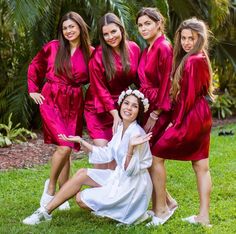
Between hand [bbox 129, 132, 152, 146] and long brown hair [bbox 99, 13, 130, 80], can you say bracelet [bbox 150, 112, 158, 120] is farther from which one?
long brown hair [bbox 99, 13, 130, 80]

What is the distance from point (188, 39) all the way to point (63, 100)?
128 cm

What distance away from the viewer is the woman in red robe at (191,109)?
461 cm

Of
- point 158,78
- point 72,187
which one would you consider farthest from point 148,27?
point 72,187

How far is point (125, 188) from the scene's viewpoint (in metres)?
4.78

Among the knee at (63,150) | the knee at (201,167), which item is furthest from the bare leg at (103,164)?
the knee at (201,167)

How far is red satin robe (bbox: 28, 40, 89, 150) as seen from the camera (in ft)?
17.0

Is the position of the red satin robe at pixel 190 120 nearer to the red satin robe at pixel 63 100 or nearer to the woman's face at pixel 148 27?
the woman's face at pixel 148 27

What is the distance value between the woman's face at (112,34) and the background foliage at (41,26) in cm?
256

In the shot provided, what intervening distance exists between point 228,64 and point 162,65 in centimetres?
886

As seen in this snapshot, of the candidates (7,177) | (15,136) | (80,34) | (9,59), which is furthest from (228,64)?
(80,34)

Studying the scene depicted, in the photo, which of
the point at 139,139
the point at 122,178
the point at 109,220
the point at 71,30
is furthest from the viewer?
the point at 71,30

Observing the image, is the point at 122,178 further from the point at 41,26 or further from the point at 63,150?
the point at 41,26

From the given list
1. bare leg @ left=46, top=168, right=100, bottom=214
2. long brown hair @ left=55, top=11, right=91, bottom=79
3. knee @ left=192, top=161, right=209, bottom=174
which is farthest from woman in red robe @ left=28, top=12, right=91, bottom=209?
knee @ left=192, top=161, right=209, bottom=174

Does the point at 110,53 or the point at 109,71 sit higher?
the point at 110,53
